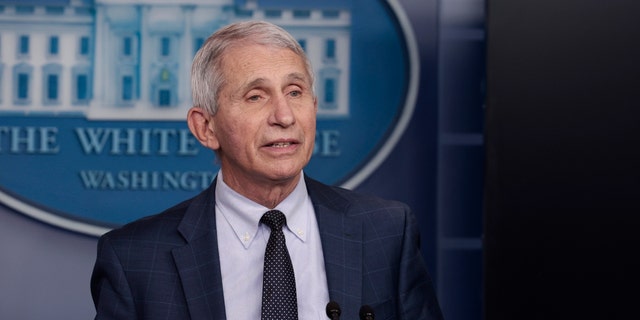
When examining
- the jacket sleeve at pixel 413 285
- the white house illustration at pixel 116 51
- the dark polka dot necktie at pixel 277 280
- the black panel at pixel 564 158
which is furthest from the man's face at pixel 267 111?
the white house illustration at pixel 116 51

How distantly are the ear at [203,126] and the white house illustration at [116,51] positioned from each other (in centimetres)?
114

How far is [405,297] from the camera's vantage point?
2145 millimetres

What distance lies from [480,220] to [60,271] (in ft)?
4.78

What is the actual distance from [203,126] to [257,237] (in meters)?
0.29

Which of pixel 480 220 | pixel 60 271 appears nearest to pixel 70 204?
pixel 60 271

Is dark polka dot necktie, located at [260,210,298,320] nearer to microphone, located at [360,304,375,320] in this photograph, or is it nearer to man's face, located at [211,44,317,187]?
man's face, located at [211,44,317,187]

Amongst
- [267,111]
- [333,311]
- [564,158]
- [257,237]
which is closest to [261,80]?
[267,111]

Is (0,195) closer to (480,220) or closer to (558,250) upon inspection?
(480,220)

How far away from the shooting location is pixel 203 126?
2.23m

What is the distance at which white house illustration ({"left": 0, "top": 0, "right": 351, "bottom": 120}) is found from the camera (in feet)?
11.0

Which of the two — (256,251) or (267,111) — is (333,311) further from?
(267,111)

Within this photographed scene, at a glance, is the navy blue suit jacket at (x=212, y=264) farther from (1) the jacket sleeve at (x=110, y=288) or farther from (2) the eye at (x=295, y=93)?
(2) the eye at (x=295, y=93)

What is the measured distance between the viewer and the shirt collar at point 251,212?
2160 millimetres

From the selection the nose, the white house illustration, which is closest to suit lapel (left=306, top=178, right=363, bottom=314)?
the nose
